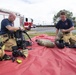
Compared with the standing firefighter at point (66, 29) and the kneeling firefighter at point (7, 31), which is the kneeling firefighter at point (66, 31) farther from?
the kneeling firefighter at point (7, 31)

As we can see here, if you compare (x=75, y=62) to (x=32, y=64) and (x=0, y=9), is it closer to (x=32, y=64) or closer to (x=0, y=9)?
(x=32, y=64)

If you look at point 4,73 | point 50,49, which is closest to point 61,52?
point 50,49

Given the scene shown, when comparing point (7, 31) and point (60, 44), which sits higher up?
point (7, 31)

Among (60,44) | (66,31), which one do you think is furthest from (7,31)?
(66,31)

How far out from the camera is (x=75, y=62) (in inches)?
193

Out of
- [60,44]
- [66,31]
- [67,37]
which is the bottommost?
[60,44]

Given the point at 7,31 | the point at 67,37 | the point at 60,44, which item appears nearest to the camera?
the point at 7,31

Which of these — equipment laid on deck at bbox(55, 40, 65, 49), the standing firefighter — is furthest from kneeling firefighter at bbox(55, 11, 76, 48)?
equipment laid on deck at bbox(55, 40, 65, 49)

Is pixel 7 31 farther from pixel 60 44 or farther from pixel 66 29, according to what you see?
pixel 66 29

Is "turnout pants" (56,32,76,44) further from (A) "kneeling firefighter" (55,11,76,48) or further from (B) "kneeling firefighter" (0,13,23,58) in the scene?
(B) "kneeling firefighter" (0,13,23,58)

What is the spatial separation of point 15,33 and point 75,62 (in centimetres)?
192

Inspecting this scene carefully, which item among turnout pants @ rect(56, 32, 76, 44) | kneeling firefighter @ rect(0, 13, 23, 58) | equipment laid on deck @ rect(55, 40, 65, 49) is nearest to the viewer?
kneeling firefighter @ rect(0, 13, 23, 58)

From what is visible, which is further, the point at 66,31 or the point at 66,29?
the point at 66,29

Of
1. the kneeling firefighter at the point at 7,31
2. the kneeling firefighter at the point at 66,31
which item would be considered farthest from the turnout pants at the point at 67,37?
the kneeling firefighter at the point at 7,31
